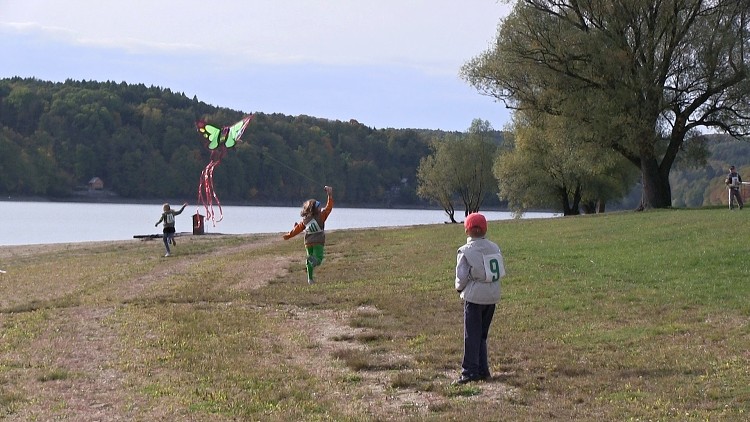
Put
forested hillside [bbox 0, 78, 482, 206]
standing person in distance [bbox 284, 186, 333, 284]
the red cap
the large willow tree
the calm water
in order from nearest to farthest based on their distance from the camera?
the red cap < standing person in distance [bbox 284, 186, 333, 284] < the large willow tree < the calm water < forested hillside [bbox 0, 78, 482, 206]

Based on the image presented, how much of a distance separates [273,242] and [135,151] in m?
69.2

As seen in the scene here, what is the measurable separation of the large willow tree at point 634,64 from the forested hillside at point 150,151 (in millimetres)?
51285

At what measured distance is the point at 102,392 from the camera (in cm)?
921

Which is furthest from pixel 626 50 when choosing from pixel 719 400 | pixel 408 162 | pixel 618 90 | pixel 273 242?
pixel 408 162

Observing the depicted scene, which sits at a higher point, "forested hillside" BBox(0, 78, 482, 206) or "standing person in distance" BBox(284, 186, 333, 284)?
"forested hillside" BBox(0, 78, 482, 206)

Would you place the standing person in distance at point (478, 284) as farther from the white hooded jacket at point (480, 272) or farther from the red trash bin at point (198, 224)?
the red trash bin at point (198, 224)

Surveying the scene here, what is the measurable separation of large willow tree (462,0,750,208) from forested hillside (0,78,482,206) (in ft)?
168

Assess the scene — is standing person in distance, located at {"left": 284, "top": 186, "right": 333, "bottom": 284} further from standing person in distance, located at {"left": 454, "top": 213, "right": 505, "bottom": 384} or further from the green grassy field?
standing person in distance, located at {"left": 454, "top": 213, "right": 505, "bottom": 384}

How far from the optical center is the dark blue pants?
974cm

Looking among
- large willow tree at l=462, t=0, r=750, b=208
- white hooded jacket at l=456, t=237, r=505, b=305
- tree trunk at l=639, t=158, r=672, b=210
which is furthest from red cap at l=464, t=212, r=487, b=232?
tree trunk at l=639, t=158, r=672, b=210

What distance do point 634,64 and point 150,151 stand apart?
71059 mm

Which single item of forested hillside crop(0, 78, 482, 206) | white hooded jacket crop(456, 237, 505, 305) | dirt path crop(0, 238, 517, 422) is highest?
forested hillside crop(0, 78, 482, 206)

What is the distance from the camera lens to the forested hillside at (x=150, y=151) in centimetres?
9892

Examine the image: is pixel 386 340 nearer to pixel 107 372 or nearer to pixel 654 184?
pixel 107 372
